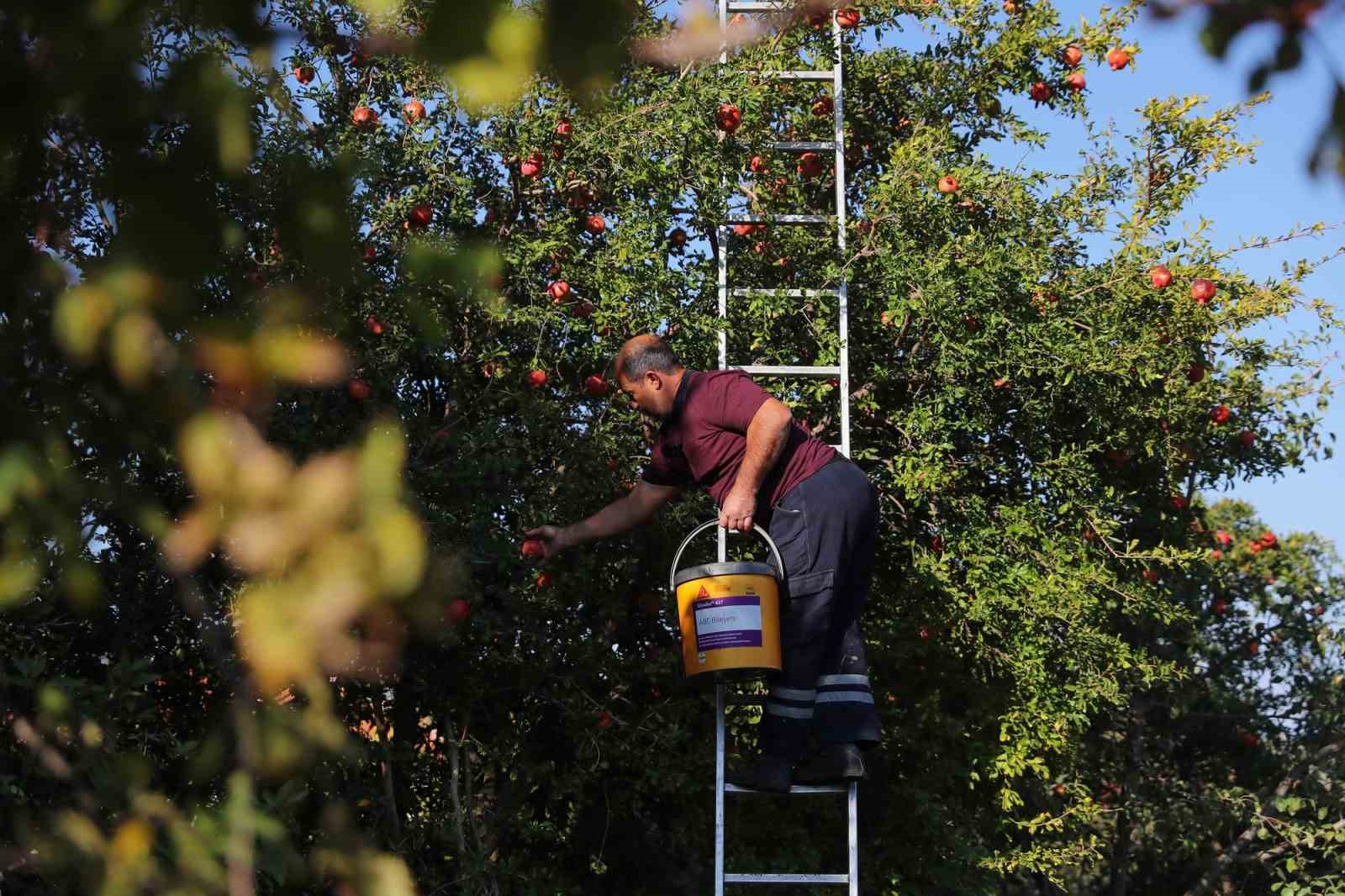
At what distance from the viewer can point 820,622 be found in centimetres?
410

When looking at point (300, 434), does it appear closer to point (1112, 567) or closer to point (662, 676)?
point (662, 676)

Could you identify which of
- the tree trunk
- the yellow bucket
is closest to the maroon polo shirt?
the yellow bucket

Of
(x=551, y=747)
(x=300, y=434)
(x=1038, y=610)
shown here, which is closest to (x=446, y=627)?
(x=300, y=434)

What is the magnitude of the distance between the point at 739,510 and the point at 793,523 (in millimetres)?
172

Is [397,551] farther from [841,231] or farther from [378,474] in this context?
[841,231]

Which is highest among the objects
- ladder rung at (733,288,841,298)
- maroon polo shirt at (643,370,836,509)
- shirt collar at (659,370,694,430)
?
ladder rung at (733,288,841,298)

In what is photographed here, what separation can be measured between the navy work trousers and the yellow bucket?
9 cm

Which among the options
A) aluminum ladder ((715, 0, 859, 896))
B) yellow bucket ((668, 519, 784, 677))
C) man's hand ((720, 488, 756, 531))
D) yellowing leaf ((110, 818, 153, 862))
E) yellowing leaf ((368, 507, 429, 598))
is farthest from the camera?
aluminum ladder ((715, 0, 859, 896))

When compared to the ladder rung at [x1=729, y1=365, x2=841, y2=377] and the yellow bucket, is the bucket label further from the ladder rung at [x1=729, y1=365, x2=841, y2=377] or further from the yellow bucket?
the ladder rung at [x1=729, y1=365, x2=841, y2=377]

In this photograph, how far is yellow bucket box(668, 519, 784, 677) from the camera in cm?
400

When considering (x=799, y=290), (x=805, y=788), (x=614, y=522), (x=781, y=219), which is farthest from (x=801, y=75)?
(x=805, y=788)

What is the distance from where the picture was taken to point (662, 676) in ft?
17.6

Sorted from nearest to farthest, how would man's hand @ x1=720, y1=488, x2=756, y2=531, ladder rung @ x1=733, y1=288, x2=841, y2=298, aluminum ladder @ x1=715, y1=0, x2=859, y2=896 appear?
man's hand @ x1=720, y1=488, x2=756, y2=531
aluminum ladder @ x1=715, y1=0, x2=859, y2=896
ladder rung @ x1=733, y1=288, x2=841, y2=298

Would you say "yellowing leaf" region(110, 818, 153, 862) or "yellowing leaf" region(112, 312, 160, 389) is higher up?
"yellowing leaf" region(112, 312, 160, 389)
